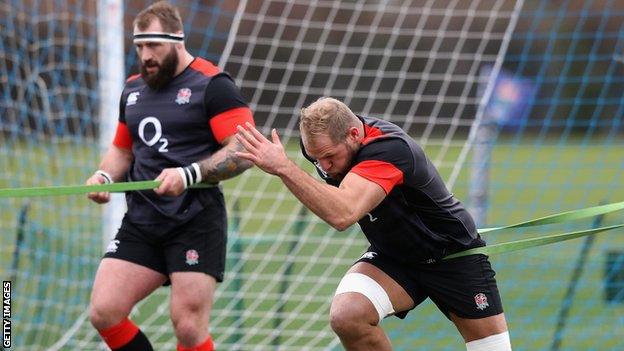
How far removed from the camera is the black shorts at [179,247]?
5754 mm

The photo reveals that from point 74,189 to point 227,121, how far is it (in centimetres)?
87

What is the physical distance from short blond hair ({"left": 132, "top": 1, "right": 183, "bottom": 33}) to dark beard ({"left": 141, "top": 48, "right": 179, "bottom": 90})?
0.39 ft

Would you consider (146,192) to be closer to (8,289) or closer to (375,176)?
(8,289)

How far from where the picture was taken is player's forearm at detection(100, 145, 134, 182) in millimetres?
6059

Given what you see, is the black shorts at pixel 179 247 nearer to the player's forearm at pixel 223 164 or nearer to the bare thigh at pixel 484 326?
the player's forearm at pixel 223 164

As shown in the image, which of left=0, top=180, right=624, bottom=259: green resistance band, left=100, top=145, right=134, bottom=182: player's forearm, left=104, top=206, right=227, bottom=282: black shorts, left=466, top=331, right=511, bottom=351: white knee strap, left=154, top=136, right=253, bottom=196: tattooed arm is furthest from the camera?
left=100, top=145, right=134, bottom=182: player's forearm

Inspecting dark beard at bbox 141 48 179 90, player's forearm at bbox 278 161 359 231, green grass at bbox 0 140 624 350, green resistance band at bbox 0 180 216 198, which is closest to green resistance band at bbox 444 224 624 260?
player's forearm at bbox 278 161 359 231

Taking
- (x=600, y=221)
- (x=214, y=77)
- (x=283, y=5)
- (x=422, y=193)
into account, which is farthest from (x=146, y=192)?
(x=283, y=5)

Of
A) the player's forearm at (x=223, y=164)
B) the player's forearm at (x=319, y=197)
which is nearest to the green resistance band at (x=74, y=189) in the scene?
the player's forearm at (x=223, y=164)

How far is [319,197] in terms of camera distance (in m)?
4.57

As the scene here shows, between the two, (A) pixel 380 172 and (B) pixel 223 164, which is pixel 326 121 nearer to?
(A) pixel 380 172

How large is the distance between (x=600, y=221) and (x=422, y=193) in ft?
10.2

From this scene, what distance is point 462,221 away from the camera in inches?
206

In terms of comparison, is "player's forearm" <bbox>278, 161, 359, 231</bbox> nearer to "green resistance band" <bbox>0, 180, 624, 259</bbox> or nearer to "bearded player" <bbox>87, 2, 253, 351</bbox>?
"green resistance band" <bbox>0, 180, 624, 259</bbox>
